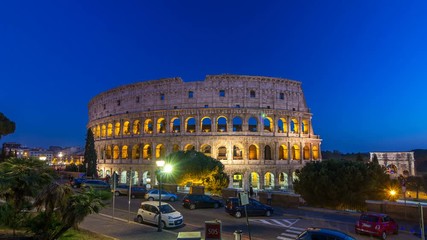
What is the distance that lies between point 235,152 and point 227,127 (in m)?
5.89

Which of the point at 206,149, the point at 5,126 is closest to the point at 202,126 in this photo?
the point at 206,149

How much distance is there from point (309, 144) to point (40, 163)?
49.8m

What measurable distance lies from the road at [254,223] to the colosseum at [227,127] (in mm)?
24747

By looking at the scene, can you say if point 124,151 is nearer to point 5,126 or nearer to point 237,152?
point 237,152

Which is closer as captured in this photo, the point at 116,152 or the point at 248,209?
the point at 248,209

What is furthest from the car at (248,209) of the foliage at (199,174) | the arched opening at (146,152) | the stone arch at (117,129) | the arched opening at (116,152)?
the arched opening at (116,152)

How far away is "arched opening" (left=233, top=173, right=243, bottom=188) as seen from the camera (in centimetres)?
5319

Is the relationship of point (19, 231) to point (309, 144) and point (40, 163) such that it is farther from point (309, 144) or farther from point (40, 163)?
point (309, 144)

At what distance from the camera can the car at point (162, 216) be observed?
18.6 meters

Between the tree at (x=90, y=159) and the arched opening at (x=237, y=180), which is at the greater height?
the tree at (x=90, y=159)

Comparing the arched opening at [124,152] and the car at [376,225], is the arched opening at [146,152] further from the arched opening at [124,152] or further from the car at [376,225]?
the car at [376,225]

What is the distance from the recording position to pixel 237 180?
2144 inches

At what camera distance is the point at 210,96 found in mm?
53250

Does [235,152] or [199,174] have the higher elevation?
[235,152]
